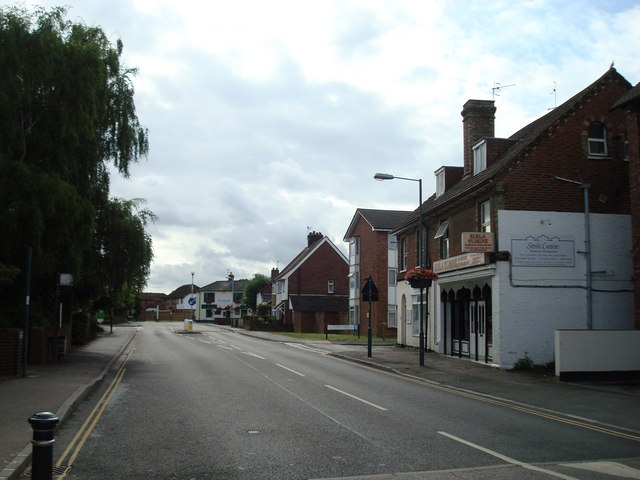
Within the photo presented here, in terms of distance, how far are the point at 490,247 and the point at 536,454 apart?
1369cm

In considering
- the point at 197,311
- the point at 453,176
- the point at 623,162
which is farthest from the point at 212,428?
the point at 197,311

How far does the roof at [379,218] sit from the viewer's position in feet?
160

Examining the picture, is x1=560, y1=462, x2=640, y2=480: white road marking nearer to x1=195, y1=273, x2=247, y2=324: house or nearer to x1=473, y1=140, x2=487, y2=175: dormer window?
x1=473, y1=140, x2=487, y2=175: dormer window

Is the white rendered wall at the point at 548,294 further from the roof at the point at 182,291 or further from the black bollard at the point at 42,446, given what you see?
the roof at the point at 182,291

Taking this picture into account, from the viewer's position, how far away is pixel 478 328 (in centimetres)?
2378

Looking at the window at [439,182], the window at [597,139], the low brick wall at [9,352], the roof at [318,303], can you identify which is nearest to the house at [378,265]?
the roof at [318,303]

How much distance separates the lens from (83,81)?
1845 centimetres

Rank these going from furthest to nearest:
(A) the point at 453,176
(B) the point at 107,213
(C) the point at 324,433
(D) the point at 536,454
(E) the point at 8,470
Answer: (A) the point at 453,176
(B) the point at 107,213
(C) the point at 324,433
(D) the point at 536,454
(E) the point at 8,470

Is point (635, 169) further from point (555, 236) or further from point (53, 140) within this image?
point (53, 140)

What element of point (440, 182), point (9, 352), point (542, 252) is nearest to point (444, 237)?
point (440, 182)

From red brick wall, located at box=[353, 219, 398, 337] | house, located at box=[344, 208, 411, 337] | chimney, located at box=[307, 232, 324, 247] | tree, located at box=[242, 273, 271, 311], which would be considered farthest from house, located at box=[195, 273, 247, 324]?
red brick wall, located at box=[353, 219, 398, 337]

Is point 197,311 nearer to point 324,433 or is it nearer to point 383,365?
point 383,365

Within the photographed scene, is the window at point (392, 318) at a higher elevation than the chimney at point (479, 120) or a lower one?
lower

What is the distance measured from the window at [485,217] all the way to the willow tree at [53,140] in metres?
13.5
